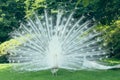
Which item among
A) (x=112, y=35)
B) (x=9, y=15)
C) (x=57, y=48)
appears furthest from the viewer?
(x=9, y=15)

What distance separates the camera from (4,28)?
23.6m

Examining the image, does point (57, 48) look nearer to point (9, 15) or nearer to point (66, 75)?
point (66, 75)

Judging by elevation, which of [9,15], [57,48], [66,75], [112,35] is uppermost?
[9,15]

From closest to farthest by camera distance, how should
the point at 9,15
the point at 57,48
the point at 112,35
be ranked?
the point at 57,48, the point at 112,35, the point at 9,15

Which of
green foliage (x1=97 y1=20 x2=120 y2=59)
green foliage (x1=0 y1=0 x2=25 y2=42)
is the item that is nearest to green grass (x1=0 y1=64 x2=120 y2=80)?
green foliage (x1=97 y1=20 x2=120 y2=59)

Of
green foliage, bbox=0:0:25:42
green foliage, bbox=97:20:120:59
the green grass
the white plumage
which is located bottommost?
the green grass

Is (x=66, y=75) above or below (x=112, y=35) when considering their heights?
below

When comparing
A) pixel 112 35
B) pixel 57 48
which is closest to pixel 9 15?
pixel 112 35

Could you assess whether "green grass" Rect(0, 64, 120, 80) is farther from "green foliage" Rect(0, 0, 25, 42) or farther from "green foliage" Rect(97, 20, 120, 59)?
"green foliage" Rect(0, 0, 25, 42)

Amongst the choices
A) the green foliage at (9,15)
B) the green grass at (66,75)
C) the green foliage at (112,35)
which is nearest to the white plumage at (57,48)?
the green grass at (66,75)

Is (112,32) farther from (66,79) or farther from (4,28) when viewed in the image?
(4,28)

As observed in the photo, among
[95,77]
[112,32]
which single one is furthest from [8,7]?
[95,77]

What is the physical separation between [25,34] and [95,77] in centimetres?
250

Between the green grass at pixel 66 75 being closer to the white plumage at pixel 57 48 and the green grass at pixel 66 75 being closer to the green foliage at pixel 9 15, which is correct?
the white plumage at pixel 57 48
